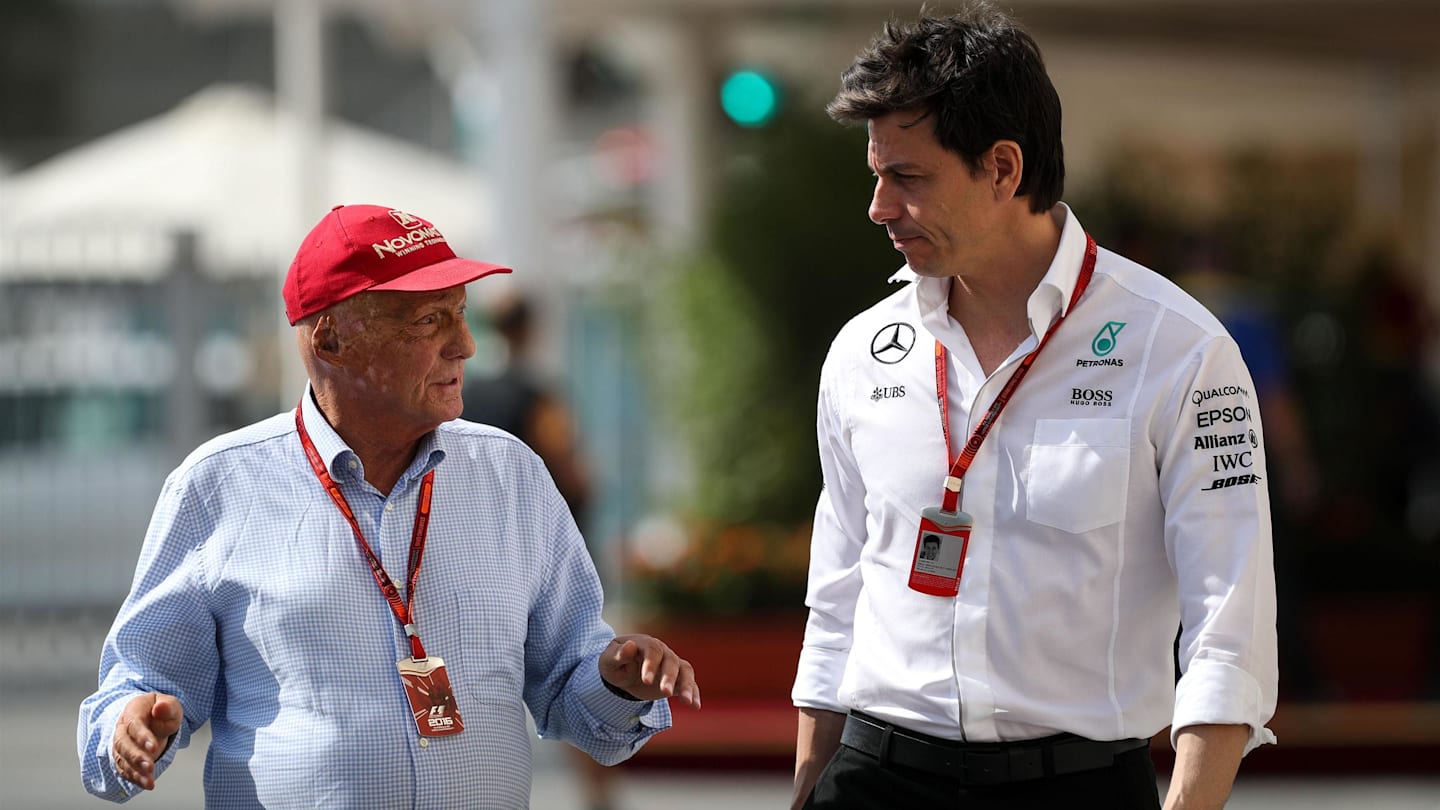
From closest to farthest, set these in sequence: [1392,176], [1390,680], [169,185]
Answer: [1390,680]
[169,185]
[1392,176]

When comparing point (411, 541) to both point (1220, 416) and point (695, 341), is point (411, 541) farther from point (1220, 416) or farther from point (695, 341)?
point (695, 341)

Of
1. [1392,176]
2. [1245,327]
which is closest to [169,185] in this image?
[1245,327]

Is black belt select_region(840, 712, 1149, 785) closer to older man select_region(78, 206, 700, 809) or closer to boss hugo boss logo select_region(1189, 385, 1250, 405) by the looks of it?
older man select_region(78, 206, 700, 809)

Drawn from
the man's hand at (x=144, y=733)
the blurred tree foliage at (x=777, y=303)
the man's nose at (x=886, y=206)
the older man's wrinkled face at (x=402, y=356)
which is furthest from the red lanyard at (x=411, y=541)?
the blurred tree foliage at (x=777, y=303)

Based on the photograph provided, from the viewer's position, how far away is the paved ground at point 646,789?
311 inches

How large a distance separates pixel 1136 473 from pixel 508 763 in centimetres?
108

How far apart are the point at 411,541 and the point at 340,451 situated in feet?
0.59

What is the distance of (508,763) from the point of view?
123 inches

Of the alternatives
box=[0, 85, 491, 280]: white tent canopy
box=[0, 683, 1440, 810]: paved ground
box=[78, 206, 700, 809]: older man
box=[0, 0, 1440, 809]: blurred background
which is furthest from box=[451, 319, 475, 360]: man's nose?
box=[0, 85, 491, 280]: white tent canopy

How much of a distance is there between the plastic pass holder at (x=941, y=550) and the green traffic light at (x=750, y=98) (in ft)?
22.9

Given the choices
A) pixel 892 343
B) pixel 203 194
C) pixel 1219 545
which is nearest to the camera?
pixel 1219 545

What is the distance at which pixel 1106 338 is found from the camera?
3.09 m

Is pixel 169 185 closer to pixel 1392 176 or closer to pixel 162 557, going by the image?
pixel 162 557

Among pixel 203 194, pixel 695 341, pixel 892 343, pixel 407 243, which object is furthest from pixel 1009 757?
pixel 203 194
